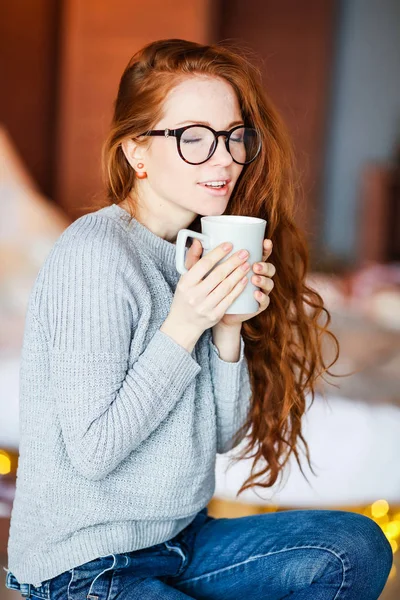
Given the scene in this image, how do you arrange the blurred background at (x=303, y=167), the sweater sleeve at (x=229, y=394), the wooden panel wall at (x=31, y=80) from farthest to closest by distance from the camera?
1. the wooden panel wall at (x=31, y=80)
2. the blurred background at (x=303, y=167)
3. the sweater sleeve at (x=229, y=394)

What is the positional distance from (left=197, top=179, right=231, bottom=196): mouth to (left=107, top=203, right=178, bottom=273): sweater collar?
12cm

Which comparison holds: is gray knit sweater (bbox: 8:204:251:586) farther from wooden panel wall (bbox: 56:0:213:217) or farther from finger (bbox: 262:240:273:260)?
wooden panel wall (bbox: 56:0:213:217)

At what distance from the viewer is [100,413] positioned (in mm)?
1021

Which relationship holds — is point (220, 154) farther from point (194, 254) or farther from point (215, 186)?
point (194, 254)

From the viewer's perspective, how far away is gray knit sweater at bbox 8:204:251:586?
3.36ft

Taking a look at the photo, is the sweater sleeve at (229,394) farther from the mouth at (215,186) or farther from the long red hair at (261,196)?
the mouth at (215,186)

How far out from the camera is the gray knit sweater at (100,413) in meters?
1.02

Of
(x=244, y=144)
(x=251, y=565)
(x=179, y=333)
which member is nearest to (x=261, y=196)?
(x=244, y=144)

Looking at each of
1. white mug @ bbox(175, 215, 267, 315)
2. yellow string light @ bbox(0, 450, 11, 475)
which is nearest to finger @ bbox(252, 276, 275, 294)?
white mug @ bbox(175, 215, 267, 315)

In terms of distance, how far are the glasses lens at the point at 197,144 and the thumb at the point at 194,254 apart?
128mm

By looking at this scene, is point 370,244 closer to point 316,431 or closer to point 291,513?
point 316,431

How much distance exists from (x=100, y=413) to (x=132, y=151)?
42 cm

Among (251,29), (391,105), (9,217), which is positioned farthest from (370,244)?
(9,217)

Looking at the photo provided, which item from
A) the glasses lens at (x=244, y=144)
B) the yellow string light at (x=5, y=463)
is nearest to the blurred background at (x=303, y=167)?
the yellow string light at (x=5, y=463)
